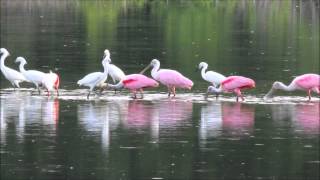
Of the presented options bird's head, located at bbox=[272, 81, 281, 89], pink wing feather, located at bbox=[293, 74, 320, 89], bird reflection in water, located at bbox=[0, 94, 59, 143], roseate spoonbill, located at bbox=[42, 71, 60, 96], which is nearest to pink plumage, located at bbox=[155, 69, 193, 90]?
bird's head, located at bbox=[272, 81, 281, 89]

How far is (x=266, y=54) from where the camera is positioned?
31.5 meters

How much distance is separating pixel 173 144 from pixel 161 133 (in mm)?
944

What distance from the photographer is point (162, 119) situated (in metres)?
18.6

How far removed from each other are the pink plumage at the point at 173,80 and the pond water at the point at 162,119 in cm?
23

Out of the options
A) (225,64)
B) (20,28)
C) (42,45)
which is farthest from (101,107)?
(20,28)

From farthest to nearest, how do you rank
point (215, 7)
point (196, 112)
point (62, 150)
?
1. point (215, 7)
2. point (196, 112)
3. point (62, 150)

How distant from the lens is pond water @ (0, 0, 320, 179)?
14805 mm

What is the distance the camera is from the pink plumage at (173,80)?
21.5 metres

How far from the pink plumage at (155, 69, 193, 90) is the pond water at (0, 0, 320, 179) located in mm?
230

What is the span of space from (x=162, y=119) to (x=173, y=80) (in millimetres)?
3152

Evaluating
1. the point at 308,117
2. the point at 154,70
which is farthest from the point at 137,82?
the point at 308,117

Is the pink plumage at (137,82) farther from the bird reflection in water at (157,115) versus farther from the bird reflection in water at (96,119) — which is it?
the bird reflection in water at (96,119)

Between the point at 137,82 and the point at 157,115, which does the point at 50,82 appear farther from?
the point at 157,115

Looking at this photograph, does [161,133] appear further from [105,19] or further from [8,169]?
[105,19]
